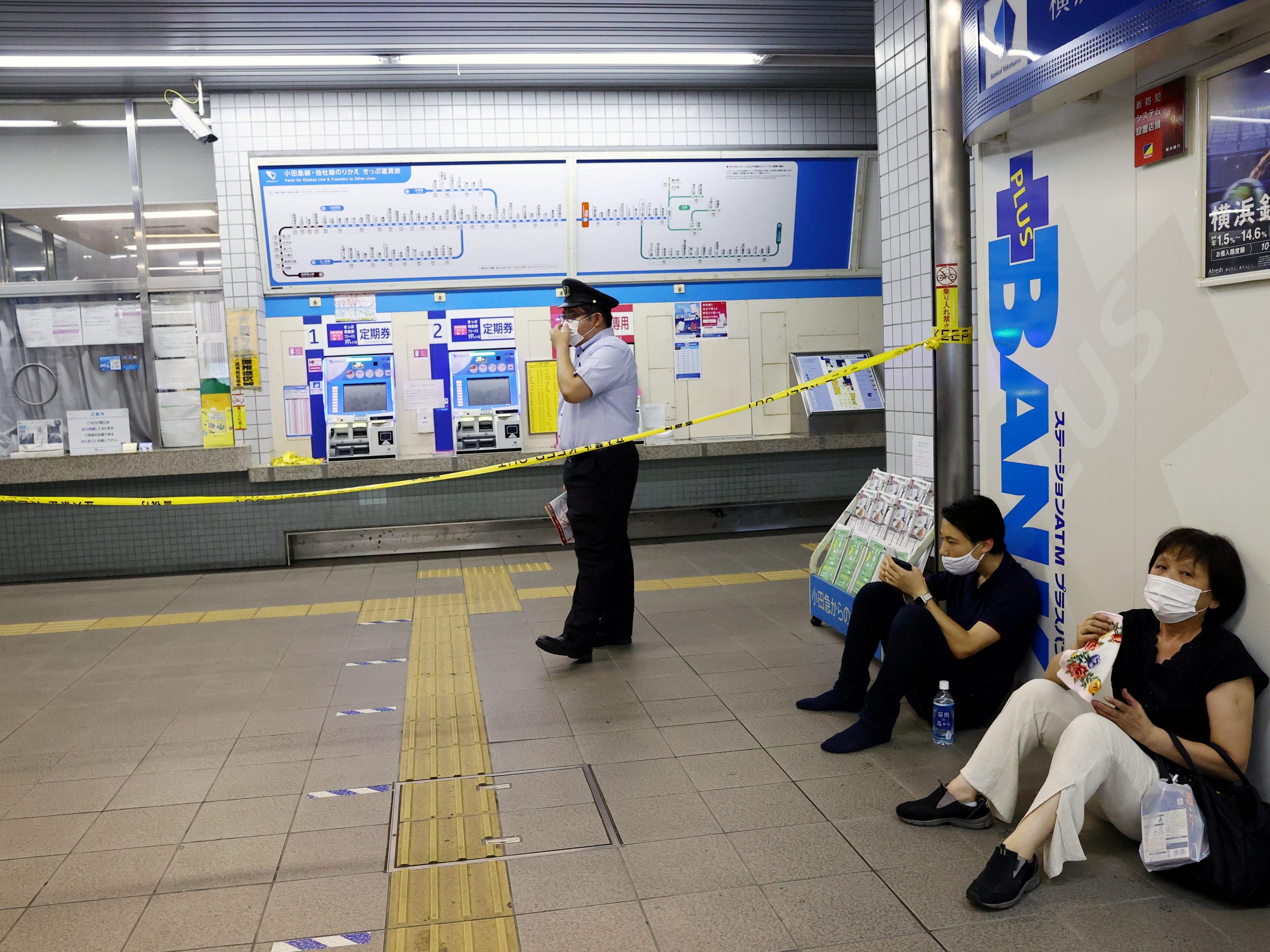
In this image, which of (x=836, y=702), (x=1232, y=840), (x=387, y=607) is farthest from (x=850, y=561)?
(x=387, y=607)

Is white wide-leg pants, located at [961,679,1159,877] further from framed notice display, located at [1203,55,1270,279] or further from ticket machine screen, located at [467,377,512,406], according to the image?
ticket machine screen, located at [467,377,512,406]

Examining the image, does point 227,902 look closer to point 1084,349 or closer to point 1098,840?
point 1098,840

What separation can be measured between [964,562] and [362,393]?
17.8 feet

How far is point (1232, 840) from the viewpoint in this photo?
2.41m

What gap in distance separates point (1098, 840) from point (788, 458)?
5.48 meters

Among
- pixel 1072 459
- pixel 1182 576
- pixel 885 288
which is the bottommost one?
pixel 1182 576

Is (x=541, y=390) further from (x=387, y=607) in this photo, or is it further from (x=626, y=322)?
(x=387, y=607)

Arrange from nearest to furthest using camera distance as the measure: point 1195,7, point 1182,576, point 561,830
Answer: point 1195,7 < point 1182,576 < point 561,830

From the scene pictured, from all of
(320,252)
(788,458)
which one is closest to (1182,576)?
(788,458)

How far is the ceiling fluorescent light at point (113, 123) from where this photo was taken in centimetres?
754

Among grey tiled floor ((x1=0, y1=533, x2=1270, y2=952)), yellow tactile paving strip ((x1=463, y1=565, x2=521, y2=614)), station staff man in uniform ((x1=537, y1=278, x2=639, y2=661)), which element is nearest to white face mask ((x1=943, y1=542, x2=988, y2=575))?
grey tiled floor ((x1=0, y1=533, x2=1270, y2=952))

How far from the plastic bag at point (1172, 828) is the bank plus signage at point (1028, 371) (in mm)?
1099

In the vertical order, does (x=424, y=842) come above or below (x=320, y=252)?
below

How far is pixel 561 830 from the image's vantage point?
301 cm
